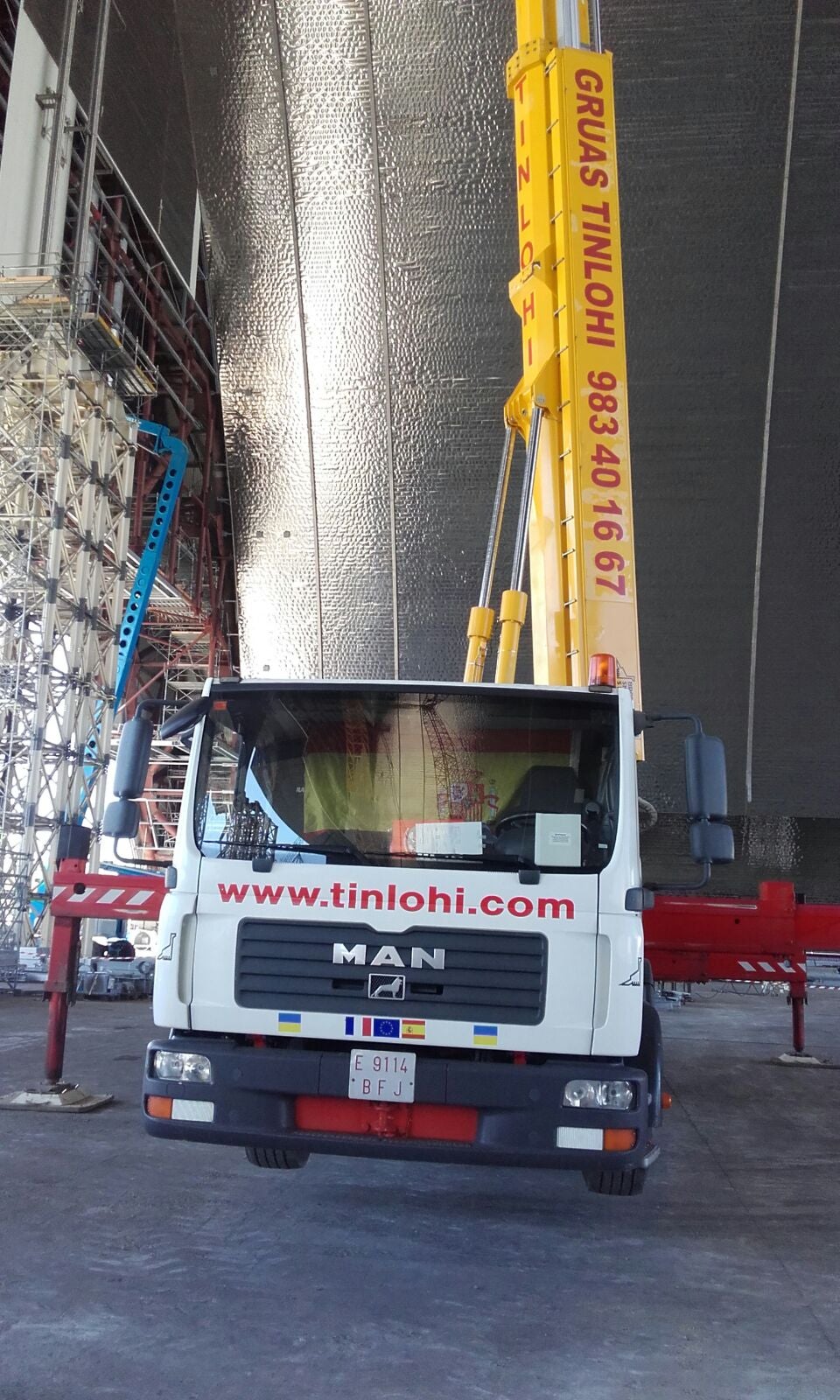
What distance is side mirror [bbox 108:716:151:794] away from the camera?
4.43 metres

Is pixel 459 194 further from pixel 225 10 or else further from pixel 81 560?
pixel 81 560

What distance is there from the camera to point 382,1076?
12.1ft

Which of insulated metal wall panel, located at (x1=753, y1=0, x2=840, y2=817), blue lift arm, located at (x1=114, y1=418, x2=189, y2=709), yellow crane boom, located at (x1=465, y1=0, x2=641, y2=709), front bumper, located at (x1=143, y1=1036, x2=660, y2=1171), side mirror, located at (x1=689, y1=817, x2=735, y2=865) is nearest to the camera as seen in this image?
front bumper, located at (x1=143, y1=1036, x2=660, y2=1171)

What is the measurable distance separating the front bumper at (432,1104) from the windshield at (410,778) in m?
0.72

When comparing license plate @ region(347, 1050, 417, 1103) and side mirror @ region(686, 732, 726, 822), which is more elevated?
side mirror @ region(686, 732, 726, 822)

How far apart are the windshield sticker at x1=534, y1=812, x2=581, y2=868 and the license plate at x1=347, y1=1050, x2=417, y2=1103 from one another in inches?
34.2

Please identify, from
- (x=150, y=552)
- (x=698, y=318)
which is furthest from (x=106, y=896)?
(x=150, y=552)

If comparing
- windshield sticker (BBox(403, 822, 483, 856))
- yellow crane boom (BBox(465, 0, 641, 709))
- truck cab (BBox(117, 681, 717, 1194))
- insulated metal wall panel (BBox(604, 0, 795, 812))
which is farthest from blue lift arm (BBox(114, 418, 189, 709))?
windshield sticker (BBox(403, 822, 483, 856))

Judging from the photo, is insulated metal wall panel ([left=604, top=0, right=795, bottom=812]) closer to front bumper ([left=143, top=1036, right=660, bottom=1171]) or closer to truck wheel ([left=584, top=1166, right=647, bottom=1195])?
truck wheel ([left=584, top=1166, right=647, bottom=1195])

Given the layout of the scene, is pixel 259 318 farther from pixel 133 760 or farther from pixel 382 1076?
pixel 382 1076

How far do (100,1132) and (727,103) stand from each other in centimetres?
1239

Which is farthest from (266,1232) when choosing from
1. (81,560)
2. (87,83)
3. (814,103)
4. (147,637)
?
(147,637)

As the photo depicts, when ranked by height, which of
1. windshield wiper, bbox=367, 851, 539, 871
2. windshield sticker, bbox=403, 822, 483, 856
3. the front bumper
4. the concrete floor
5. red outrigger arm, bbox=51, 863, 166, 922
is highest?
windshield sticker, bbox=403, 822, 483, 856

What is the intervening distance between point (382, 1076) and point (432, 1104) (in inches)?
7.9
